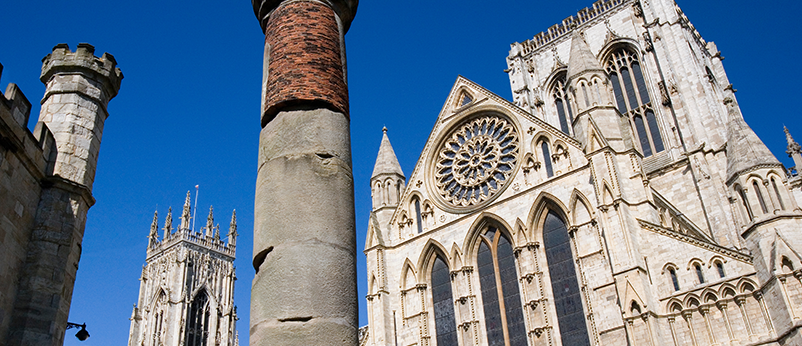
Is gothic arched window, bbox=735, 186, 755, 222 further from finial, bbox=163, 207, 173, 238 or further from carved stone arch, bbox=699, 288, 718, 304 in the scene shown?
finial, bbox=163, 207, 173, 238

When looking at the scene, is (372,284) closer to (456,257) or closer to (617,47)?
(456,257)

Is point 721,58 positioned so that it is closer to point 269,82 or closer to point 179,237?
point 269,82

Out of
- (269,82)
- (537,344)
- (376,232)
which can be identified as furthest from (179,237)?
(269,82)

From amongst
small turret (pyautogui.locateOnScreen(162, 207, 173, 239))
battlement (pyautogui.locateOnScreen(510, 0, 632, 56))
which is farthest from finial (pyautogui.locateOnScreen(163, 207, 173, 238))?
battlement (pyautogui.locateOnScreen(510, 0, 632, 56))

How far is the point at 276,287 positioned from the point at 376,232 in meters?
15.2

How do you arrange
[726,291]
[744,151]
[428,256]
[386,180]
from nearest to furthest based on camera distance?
[726,291]
[744,151]
[428,256]
[386,180]

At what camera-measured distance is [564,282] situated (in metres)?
17.3

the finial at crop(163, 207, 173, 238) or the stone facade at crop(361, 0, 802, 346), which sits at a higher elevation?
the finial at crop(163, 207, 173, 238)

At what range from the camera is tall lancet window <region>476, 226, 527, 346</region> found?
17.6 meters

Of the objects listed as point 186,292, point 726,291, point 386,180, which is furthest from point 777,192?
point 186,292

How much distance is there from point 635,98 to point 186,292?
46.7m

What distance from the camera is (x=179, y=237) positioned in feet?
215

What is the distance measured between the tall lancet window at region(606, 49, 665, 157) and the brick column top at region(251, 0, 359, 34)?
68.7 feet

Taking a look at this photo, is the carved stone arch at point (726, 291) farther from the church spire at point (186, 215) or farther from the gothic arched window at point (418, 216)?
the church spire at point (186, 215)
